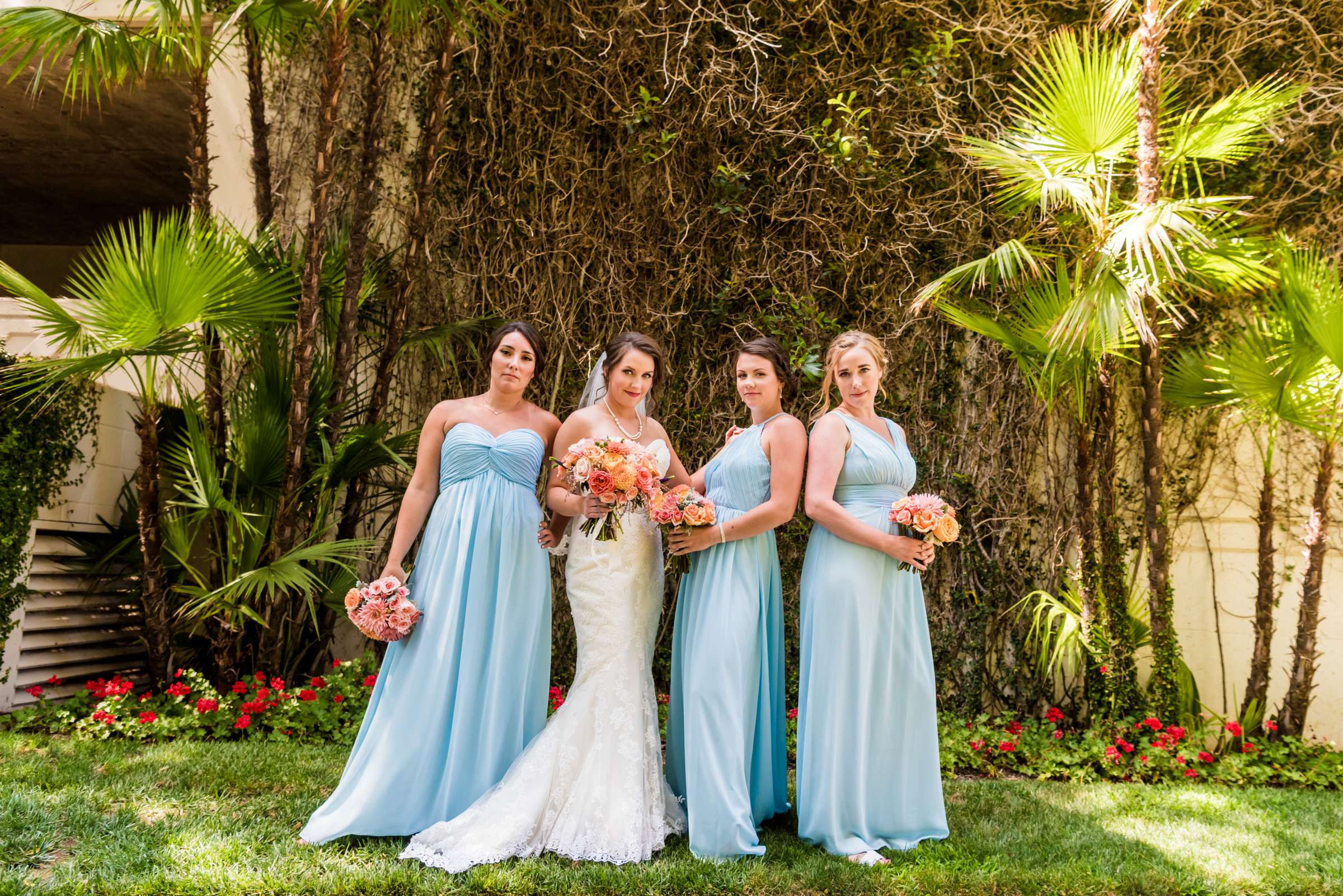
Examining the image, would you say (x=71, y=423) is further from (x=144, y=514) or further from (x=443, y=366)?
(x=443, y=366)

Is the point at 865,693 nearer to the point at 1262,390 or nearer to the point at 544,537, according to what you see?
the point at 544,537

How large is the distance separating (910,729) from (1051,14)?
5.26 meters

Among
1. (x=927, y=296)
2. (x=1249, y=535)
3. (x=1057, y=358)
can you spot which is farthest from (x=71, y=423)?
(x=1249, y=535)

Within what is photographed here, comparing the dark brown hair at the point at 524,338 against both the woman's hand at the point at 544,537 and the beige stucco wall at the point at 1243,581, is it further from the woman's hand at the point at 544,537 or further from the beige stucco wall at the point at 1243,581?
the beige stucco wall at the point at 1243,581

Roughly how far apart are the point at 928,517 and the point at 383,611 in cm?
219

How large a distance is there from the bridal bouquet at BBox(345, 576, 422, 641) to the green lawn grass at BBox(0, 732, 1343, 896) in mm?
468

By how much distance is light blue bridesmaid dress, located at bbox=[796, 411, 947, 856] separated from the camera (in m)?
3.42

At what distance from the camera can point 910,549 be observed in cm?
347

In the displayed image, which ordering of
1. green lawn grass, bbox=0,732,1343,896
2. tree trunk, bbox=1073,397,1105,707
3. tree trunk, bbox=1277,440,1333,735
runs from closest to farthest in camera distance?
green lawn grass, bbox=0,732,1343,896 < tree trunk, bbox=1277,440,1333,735 < tree trunk, bbox=1073,397,1105,707

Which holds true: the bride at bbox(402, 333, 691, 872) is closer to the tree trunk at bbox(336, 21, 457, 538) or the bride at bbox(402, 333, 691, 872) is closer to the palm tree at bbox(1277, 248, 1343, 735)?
the tree trunk at bbox(336, 21, 457, 538)

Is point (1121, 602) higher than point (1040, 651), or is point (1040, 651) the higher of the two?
point (1121, 602)

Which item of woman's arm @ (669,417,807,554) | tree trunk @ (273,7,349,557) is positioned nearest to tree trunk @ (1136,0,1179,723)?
woman's arm @ (669,417,807,554)

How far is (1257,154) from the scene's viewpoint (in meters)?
5.86

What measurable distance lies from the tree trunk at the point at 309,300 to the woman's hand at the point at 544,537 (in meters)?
2.22
